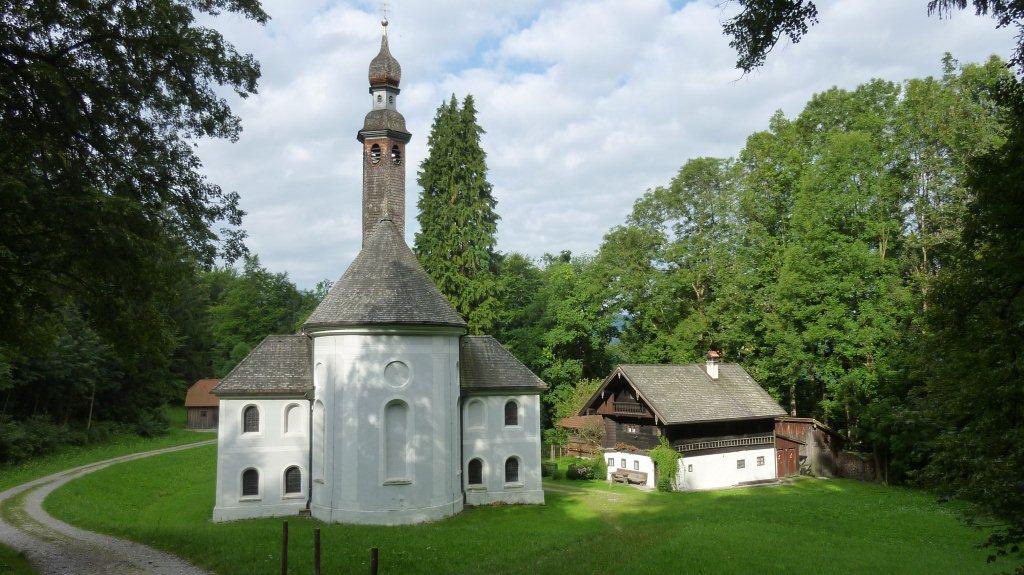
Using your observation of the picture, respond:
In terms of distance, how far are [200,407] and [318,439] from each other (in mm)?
34176

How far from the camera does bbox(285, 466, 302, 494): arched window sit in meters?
21.8

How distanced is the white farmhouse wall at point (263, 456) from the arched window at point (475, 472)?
212 inches

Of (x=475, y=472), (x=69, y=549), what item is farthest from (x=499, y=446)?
(x=69, y=549)

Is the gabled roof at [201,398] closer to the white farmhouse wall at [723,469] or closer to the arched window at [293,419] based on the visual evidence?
the arched window at [293,419]

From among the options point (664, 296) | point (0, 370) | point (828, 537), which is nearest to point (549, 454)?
point (664, 296)

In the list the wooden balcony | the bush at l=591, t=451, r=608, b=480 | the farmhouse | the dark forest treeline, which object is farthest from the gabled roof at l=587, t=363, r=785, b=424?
the dark forest treeline

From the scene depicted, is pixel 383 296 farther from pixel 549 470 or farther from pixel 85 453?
pixel 85 453

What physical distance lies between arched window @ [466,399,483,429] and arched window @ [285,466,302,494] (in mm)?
5723

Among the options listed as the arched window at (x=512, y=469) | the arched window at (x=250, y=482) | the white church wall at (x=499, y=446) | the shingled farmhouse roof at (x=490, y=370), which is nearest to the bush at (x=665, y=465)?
the white church wall at (x=499, y=446)

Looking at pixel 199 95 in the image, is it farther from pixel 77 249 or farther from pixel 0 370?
pixel 0 370

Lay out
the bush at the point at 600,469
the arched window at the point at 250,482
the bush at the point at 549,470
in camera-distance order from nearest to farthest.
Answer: the arched window at the point at 250,482, the bush at the point at 600,469, the bush at the point at 549,470

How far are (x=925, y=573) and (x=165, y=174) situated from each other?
15.2 m

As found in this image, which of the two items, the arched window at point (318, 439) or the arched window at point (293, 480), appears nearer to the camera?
the arched window at point (318, 439)

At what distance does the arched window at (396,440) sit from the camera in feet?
64.9
